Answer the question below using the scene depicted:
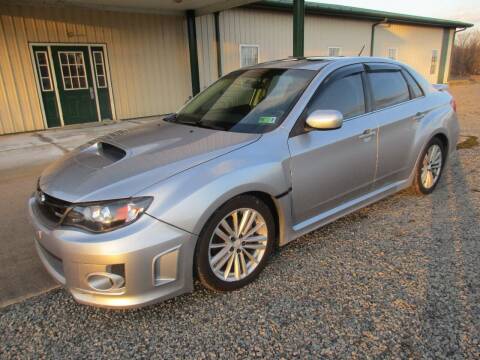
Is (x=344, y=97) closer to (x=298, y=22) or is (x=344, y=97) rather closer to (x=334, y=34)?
(x=298, y=22)

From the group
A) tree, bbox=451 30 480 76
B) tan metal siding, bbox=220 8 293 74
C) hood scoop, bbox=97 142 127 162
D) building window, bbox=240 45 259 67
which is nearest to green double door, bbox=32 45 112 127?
tan metal siding, bbox=220 8 293 74

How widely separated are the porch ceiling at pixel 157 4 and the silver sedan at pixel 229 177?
265 inches

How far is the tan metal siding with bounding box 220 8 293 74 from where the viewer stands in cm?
1268

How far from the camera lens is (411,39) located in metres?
20.7

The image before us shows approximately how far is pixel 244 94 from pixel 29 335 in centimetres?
254

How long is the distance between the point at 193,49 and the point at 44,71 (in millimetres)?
4193

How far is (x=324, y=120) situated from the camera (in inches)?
113

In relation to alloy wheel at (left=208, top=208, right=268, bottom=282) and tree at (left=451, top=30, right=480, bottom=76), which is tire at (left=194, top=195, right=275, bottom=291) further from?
tree at (left=451, top=30, right=480, bottom=76)

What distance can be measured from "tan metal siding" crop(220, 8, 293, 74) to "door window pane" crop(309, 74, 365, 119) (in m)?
10.00

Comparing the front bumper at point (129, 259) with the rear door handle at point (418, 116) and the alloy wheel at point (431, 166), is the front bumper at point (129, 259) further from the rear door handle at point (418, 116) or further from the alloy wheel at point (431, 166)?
the alloy wheel at point (431, 166)

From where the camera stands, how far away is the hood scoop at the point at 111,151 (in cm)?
274

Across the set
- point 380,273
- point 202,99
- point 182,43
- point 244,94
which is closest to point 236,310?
point 380,273

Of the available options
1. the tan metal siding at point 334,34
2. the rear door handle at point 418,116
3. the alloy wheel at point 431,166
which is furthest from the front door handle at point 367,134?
the tan metal siding at point 334,34

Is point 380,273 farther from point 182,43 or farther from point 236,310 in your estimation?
point 182,43
